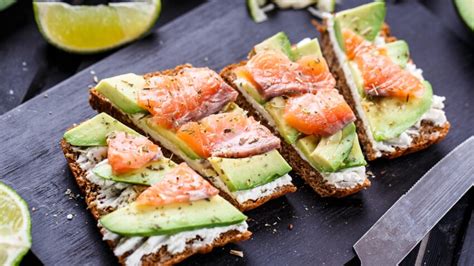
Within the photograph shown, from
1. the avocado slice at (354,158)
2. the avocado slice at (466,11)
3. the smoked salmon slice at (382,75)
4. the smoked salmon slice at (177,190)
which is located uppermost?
the smoked salmon slice at (177,190)

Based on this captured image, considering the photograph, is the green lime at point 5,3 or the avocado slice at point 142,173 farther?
the green lime at point 5,3

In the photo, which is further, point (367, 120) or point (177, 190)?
point (367, 120)

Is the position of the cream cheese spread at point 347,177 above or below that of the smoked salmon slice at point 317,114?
below

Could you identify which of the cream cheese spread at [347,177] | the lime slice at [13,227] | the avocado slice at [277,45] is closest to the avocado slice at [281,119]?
the cream cheese spread at [347,177]

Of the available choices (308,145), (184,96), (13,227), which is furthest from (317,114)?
(13,227)

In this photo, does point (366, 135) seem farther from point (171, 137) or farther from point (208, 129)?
point (171, 137)

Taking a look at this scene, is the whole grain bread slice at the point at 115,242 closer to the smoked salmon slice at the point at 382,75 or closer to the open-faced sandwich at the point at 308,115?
the open-faced sandwich at the point at 308,115

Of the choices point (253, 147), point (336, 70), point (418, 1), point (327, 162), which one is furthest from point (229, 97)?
point (418, 1)
